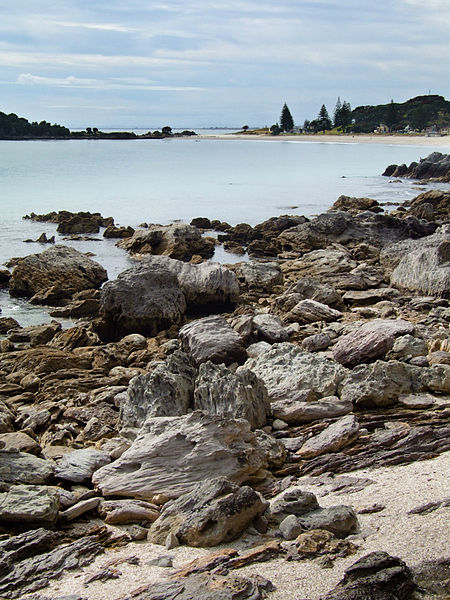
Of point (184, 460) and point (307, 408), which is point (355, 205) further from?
point (184, 460)

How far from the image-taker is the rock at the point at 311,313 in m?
11.8

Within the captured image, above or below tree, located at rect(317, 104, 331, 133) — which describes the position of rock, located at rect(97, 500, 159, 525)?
below

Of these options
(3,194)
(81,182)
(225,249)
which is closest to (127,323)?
(225,249)

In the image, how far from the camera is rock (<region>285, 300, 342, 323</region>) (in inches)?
464

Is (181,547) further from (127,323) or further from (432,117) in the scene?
(432,117)

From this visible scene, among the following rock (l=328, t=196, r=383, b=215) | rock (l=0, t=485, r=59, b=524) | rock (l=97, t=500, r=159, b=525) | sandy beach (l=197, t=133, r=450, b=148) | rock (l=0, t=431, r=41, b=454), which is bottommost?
rock (l=97, t=500, r=159, b=525)

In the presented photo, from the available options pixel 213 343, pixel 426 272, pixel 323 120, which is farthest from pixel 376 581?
pixel 323 120

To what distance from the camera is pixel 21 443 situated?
6680mm

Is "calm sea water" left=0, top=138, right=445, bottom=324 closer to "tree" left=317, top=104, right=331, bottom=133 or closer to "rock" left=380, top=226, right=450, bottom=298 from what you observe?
"rock" left=380, top=226, right=450, bottom=298

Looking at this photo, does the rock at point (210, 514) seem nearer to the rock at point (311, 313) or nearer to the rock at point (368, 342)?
the rock at point (368, 342)

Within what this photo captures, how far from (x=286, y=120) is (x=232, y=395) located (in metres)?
130

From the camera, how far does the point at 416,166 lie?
50.2 m

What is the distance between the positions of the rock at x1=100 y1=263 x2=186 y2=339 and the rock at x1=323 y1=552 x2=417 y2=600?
29.2 ft

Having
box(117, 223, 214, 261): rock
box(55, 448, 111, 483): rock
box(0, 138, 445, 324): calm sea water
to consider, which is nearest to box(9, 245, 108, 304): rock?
box(0, 138, 445, 324): calm sea water
